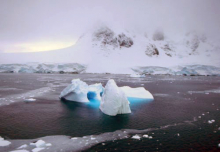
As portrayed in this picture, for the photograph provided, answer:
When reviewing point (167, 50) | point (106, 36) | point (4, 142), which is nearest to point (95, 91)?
point (4, 142)

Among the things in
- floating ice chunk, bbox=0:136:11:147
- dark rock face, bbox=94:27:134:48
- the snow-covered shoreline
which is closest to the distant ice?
the snow-covered shoreline

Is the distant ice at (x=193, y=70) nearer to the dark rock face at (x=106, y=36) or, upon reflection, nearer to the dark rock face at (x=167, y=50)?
the dark rock face at (x=106, y=36)

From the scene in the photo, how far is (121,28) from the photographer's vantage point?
454 feet

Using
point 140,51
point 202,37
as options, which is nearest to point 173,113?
point 140,51

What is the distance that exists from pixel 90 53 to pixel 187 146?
101 m

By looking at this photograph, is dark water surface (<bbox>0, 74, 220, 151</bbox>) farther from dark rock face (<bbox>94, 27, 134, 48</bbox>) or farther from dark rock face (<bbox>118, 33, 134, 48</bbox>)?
dark rock face (<bbox>118, 33, 134, 48</bbox>)

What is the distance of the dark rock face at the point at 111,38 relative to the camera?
12388 centimetres

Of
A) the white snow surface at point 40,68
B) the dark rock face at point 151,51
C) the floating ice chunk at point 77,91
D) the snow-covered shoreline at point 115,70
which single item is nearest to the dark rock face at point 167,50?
the dark rock face at point 151,51

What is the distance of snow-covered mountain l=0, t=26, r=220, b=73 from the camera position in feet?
293

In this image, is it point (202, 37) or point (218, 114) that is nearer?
point (218, 114)

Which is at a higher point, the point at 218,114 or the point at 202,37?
the point at 202,37

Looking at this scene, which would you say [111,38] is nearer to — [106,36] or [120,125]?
[106,36]

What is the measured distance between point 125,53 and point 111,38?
16.8 metres

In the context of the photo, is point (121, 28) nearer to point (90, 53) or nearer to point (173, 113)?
point (90, 53)
